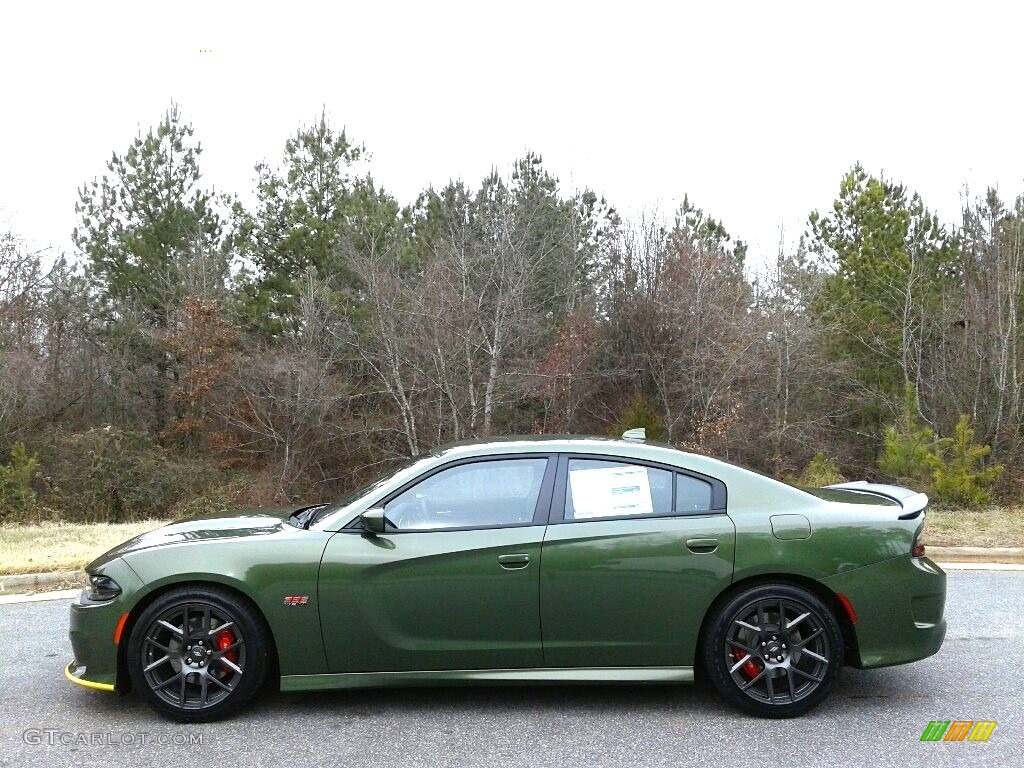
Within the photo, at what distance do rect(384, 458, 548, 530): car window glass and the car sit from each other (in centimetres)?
3

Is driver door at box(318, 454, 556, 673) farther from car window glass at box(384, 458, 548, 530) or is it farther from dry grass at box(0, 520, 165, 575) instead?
dry grass at box(0, 520, 165, 575)

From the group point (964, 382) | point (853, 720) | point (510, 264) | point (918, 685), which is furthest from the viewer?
point (510, 264)

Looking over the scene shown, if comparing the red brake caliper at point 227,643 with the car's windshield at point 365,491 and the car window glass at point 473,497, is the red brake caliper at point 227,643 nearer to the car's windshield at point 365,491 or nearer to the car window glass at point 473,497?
the car's windshield at point 365,491

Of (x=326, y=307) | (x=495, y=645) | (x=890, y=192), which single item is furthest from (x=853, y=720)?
(x=890, y=192)

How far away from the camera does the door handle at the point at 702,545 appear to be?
14.3 feet

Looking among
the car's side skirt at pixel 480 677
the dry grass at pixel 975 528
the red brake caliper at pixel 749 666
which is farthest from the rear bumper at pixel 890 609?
the dry grass at pixel 975 528

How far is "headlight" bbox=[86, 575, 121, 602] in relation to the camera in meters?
4.32

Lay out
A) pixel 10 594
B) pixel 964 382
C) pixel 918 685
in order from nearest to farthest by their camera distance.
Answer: pixel 918 685 < pixel 10 594 < pixel 964 382

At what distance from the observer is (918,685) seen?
4.88 metres

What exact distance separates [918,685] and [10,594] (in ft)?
24.0

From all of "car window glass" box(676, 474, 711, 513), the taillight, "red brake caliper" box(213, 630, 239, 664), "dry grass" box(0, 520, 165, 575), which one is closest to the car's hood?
"red brake caliper" box(213, 630, 239, 664)

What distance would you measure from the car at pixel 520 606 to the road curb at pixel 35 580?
150 inches

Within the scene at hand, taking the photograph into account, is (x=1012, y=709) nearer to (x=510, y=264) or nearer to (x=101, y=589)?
(x=101, y=589)

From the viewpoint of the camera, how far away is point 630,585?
4324 millimetres
